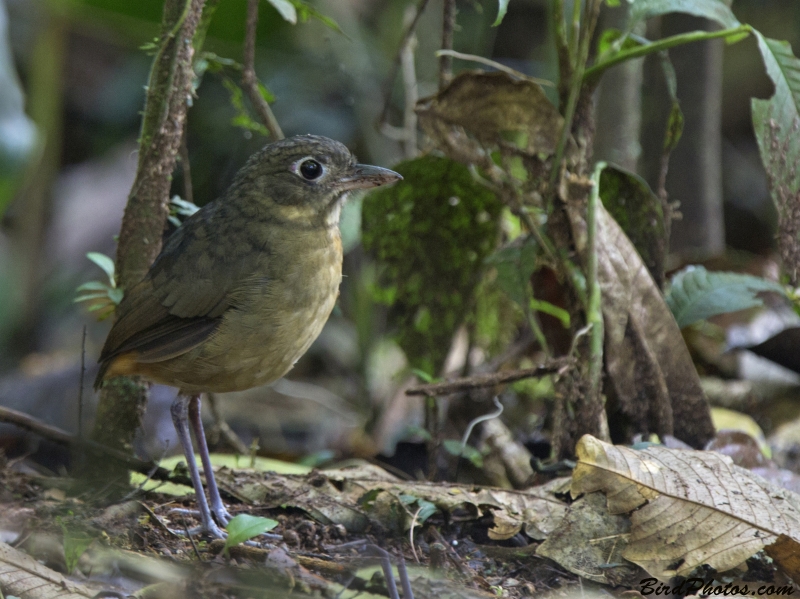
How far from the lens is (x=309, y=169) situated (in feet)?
11.7

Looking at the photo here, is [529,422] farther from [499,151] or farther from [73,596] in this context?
[73,596]

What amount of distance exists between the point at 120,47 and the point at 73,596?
287 inches

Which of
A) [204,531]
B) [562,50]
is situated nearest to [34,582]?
[204,531]

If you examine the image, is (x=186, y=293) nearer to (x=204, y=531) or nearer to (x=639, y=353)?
(x=204, y=531)

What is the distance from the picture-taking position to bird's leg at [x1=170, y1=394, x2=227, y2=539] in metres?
3.24

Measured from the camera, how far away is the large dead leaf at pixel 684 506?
9.30 ft

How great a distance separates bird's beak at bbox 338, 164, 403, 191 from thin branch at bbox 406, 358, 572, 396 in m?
0.82

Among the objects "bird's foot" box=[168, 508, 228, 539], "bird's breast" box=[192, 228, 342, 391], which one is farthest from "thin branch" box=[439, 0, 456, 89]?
"bird's foot" box=[168, 508, 228, 539]

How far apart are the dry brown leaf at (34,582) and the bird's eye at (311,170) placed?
66.9 inches

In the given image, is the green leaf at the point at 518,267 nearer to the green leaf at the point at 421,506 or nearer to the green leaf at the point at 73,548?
the green leaf at the point at 421,506

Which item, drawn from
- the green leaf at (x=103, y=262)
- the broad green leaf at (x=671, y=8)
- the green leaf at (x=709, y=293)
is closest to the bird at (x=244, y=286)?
the green leaf at (x=103, y=262)

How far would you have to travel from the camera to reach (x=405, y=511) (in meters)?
3.24

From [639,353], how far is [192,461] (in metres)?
1.87

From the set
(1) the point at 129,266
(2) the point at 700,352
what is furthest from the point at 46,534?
(2) the point at 700,352
